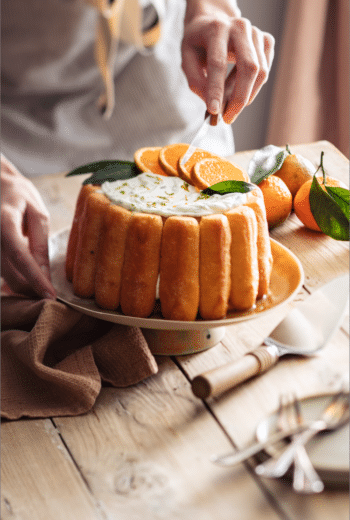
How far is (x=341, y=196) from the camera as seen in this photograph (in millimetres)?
605

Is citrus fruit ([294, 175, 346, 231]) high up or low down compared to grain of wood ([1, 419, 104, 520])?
up

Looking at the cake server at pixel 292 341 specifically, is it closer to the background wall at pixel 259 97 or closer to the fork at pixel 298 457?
the fork at pixel 298 457

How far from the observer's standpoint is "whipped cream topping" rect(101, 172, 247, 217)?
19.4 inches

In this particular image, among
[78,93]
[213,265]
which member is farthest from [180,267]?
[78,93]

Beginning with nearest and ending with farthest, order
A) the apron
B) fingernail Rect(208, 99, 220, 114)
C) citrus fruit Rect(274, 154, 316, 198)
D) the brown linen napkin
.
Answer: the brown linen napkin, fingernail Rect(208, 99, 220, 114), citrus fruit Rect(274, 154, 316, 198), the apron

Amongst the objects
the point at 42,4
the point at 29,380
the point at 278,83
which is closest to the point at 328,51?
the point at 278,83

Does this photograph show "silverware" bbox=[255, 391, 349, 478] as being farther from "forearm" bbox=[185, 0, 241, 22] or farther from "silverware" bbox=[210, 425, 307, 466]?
"forearm" bbox=[185, 0, 241, 22]

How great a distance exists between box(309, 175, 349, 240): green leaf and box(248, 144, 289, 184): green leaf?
0.06 m

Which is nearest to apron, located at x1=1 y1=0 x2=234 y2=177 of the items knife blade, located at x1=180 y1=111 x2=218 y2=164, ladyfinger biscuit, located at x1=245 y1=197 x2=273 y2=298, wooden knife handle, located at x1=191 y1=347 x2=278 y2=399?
knife blade, located at x1=180 y1=111 x2=218 y2=164

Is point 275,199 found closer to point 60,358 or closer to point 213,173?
point 213,173

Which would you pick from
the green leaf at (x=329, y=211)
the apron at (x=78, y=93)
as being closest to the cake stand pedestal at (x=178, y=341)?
the green leaf at (x=329, y=211)

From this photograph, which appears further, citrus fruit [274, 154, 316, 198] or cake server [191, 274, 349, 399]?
citrus fruit [274, 154, 316, 198]

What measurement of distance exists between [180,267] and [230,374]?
0.10m

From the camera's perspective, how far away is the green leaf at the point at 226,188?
52 cm
